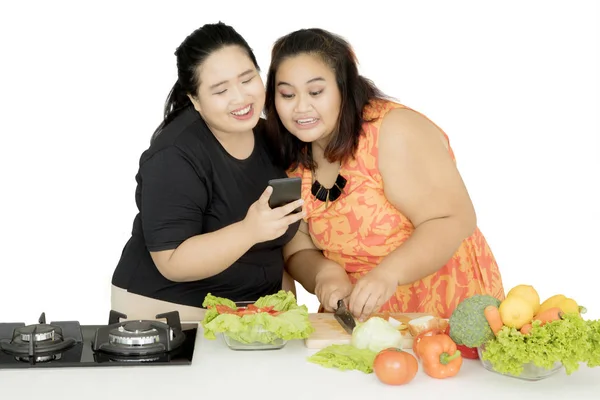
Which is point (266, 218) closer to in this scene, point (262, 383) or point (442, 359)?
point (262, 383)

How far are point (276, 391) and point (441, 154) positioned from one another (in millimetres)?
1187

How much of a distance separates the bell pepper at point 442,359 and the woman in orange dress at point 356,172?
1.86 feet

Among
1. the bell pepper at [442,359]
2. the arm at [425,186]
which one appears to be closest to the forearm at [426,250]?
the arm at [425,186]

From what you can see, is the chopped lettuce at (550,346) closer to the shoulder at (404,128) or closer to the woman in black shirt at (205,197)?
the woman in black shirt at (205,197)

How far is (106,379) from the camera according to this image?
2156 millimetres

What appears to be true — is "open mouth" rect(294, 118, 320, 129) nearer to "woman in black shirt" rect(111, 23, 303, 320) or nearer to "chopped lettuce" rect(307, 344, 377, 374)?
"woman in black shirt" rect(111, 23, 303, 320)

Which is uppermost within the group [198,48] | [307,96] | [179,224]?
[198,48]

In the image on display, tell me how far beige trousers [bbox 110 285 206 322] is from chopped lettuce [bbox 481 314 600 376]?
3.94ft

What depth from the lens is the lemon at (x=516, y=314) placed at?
2141 millimetres

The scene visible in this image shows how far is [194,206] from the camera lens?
2.78 m

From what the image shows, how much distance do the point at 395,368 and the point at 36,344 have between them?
950mm

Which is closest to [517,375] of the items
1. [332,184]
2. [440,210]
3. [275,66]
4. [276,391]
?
[276,391]

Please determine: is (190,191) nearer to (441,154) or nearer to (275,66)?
(275,66)

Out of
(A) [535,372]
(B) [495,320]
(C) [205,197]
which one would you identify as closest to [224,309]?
(C) [205,197]
